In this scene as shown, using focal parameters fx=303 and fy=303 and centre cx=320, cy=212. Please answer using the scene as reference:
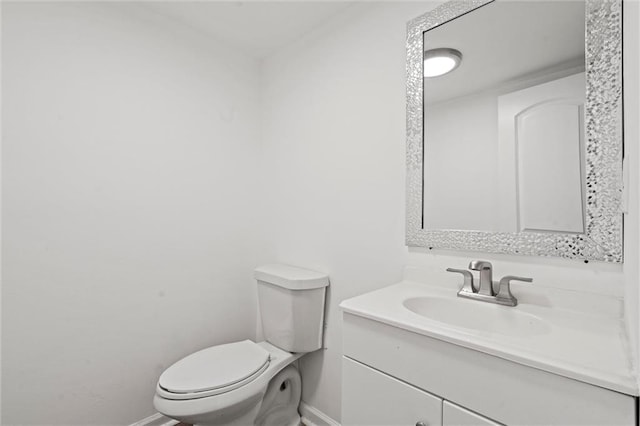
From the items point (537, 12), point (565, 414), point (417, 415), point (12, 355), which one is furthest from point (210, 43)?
point (565, 414)

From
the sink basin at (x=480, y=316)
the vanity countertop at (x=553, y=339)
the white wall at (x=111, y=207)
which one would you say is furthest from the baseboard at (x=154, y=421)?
the sink basin at (x=480, y=316)

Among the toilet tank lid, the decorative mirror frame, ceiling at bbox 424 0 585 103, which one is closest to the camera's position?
the decorative mirror frame

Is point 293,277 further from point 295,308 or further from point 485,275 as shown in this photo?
point 485,275

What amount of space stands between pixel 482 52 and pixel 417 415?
124 cm

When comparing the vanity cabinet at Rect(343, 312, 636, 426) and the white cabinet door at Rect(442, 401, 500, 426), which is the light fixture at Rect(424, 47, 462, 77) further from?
the white cabinet door at Rect(442, 401, 500, 426)

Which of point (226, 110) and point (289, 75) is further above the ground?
point (289, 75)

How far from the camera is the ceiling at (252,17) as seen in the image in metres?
1.53

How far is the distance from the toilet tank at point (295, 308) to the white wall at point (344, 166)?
7cm

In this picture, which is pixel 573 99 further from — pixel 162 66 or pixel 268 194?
pixel 162 66

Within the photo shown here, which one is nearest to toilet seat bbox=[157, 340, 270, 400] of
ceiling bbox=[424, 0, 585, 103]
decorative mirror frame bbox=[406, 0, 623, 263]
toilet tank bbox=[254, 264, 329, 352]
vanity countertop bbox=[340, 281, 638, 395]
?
toilet tank bbox=[254, 264, 329, 352]

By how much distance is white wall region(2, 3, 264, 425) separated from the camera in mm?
1245

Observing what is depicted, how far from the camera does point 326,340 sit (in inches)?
62.9

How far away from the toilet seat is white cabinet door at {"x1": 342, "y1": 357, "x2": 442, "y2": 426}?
0.52 meters

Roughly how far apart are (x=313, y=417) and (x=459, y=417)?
1136mm
